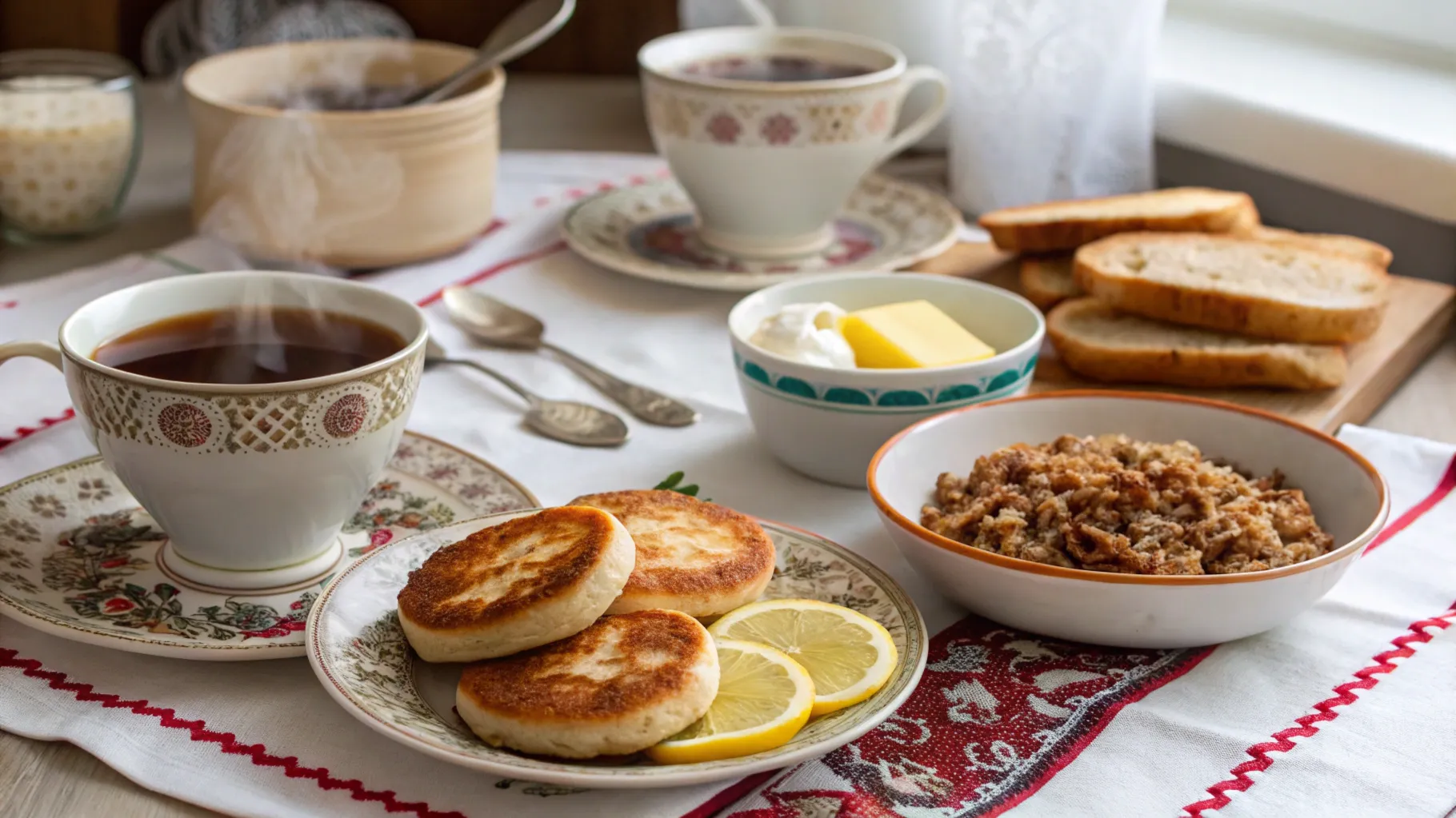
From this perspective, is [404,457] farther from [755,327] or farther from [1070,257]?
[1070,257]

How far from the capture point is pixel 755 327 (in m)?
1.44

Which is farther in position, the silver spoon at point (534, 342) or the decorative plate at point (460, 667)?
the silver spoon at point (534, 342)

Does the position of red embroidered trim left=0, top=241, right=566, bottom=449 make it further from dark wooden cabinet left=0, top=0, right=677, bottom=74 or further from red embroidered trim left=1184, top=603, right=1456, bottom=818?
red embroidered trim left=1184, top=603, right=1456, bottom=818

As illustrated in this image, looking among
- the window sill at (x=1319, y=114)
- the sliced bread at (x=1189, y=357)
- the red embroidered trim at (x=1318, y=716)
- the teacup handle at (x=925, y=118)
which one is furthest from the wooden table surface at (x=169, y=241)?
the teacup handle at (x=925, y=118)

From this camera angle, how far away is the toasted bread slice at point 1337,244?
174cm

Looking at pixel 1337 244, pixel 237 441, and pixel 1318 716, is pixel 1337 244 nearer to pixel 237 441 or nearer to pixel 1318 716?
pixel 1318 716

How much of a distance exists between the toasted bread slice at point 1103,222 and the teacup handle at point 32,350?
1.18 metres

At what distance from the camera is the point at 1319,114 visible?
1.98m

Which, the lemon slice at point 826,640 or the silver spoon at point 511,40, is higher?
the silver spoon at point 511,40

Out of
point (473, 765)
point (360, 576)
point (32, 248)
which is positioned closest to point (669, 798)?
point (473, 765)

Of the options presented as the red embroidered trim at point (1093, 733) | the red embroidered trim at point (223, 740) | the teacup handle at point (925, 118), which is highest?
the teacup handle at point (925, 118)

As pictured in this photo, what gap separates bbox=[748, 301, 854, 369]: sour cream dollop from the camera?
1.32 meters

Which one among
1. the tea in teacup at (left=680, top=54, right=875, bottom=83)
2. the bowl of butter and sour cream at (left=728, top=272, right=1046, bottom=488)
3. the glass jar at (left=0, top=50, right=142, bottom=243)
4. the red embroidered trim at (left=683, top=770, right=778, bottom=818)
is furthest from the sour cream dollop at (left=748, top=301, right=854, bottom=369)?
the glass jar at (left=0, top=50, right=142, bottom=243)

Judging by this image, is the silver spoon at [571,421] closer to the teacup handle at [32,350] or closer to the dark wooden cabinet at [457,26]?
the teacup handle at [32,350]
